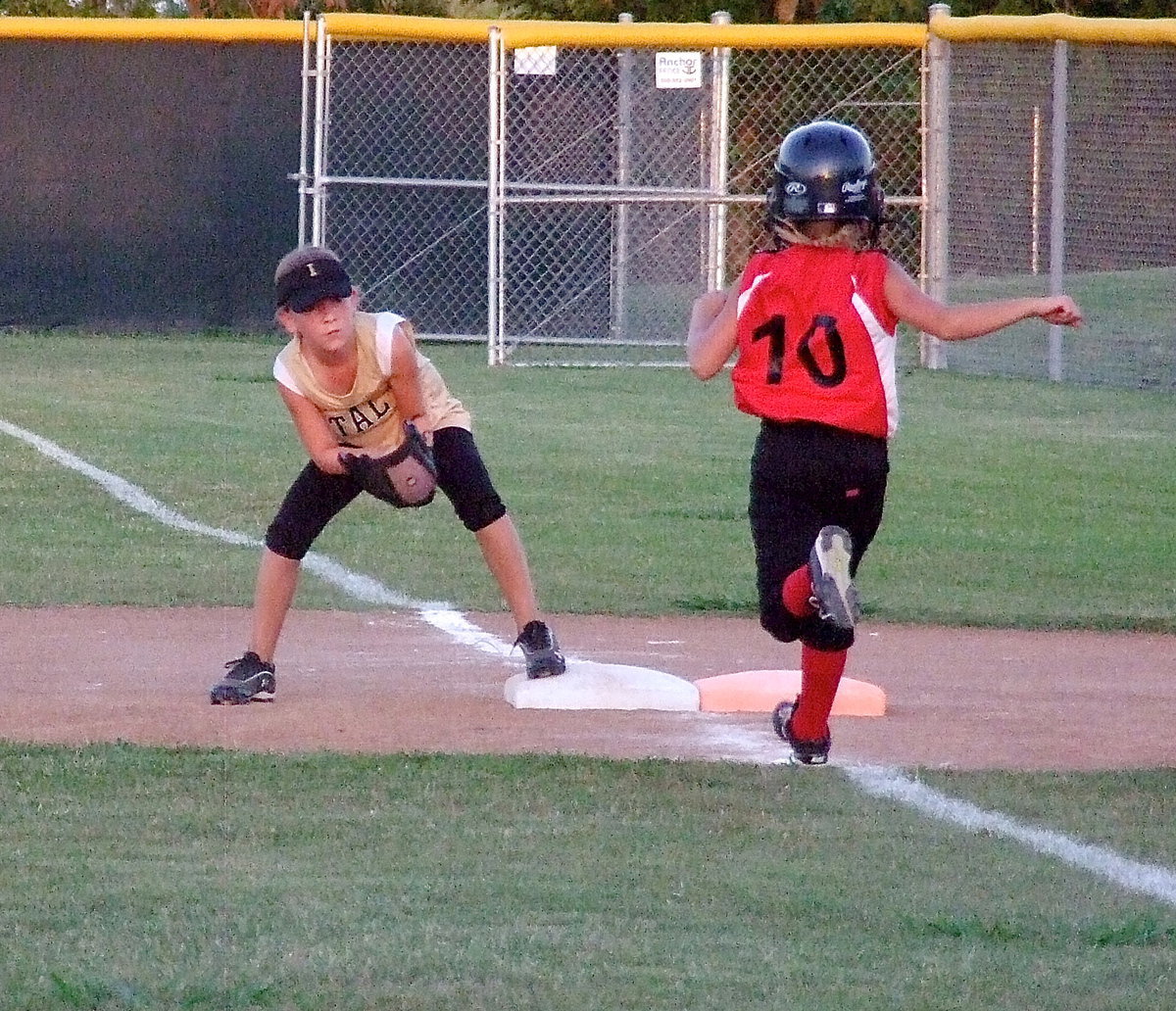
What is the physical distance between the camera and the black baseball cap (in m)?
6.07

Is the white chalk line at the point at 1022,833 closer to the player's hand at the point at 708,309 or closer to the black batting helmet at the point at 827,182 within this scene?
the player's hand at the point at 708,309

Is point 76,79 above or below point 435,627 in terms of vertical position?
above

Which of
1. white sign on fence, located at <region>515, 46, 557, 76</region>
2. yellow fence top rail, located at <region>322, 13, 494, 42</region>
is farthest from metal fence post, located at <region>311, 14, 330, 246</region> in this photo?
white sign on fence, located at <region>515, 46, 557, 76</region>

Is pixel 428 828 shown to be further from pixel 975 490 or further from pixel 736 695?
pixel 975 490

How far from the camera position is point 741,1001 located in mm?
3766

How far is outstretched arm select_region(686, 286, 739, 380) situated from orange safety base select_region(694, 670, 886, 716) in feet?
4.41

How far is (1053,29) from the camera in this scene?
16.4 meters

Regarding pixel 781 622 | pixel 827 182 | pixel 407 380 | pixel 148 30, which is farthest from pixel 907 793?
pixel 148 30

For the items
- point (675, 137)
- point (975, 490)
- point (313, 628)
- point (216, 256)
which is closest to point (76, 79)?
point (216, 256)

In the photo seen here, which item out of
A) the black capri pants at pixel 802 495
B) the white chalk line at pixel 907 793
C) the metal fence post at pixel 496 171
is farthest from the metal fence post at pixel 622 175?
the black capri pants at pixel 802 495

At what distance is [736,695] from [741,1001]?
2750 mm

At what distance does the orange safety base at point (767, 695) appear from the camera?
6391 mm

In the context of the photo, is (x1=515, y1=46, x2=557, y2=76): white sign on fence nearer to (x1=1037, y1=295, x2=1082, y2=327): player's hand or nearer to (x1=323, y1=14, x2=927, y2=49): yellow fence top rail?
(x1=323, y1=14, x2=927, y2=49): yellow fence top rail

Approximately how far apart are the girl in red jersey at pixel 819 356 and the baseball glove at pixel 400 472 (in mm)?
1034
